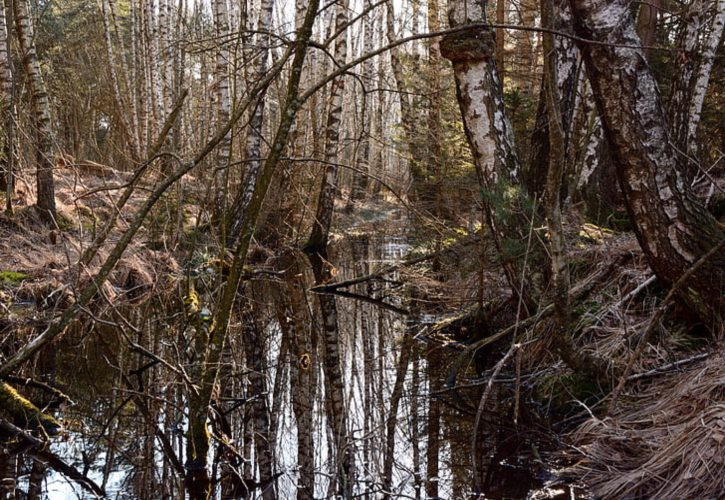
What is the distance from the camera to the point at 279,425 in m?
4.57

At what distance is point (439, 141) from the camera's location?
32.4ft

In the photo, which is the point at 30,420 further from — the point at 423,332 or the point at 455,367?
the point at 423,332

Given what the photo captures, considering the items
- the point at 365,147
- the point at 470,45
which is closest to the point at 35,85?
the point at 470,45

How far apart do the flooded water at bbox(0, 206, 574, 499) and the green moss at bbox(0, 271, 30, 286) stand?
1.38 m

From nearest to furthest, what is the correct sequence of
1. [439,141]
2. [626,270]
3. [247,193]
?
[626,270], [439,141], [247,193]

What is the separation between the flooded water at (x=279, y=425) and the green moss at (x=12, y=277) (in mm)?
1385

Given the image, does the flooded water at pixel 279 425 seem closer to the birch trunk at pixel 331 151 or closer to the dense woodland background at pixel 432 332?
the dense woodland background at pixel 432 332

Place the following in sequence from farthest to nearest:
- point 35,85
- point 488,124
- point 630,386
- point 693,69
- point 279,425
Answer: point 35,85, point 693,69, point 488,124, point 279,425, point 630,386

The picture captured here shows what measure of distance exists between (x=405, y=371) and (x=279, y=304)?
3.17 meters

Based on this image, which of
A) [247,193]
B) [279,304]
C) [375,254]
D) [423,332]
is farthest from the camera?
[375,254]

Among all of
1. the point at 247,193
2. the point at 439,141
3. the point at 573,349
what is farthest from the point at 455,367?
the point at 247,193

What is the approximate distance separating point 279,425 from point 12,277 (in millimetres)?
4842

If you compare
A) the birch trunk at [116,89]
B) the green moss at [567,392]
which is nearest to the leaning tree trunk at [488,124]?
the green moss at [567,392]

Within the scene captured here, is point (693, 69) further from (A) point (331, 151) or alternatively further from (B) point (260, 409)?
(B) point (260, 409)
